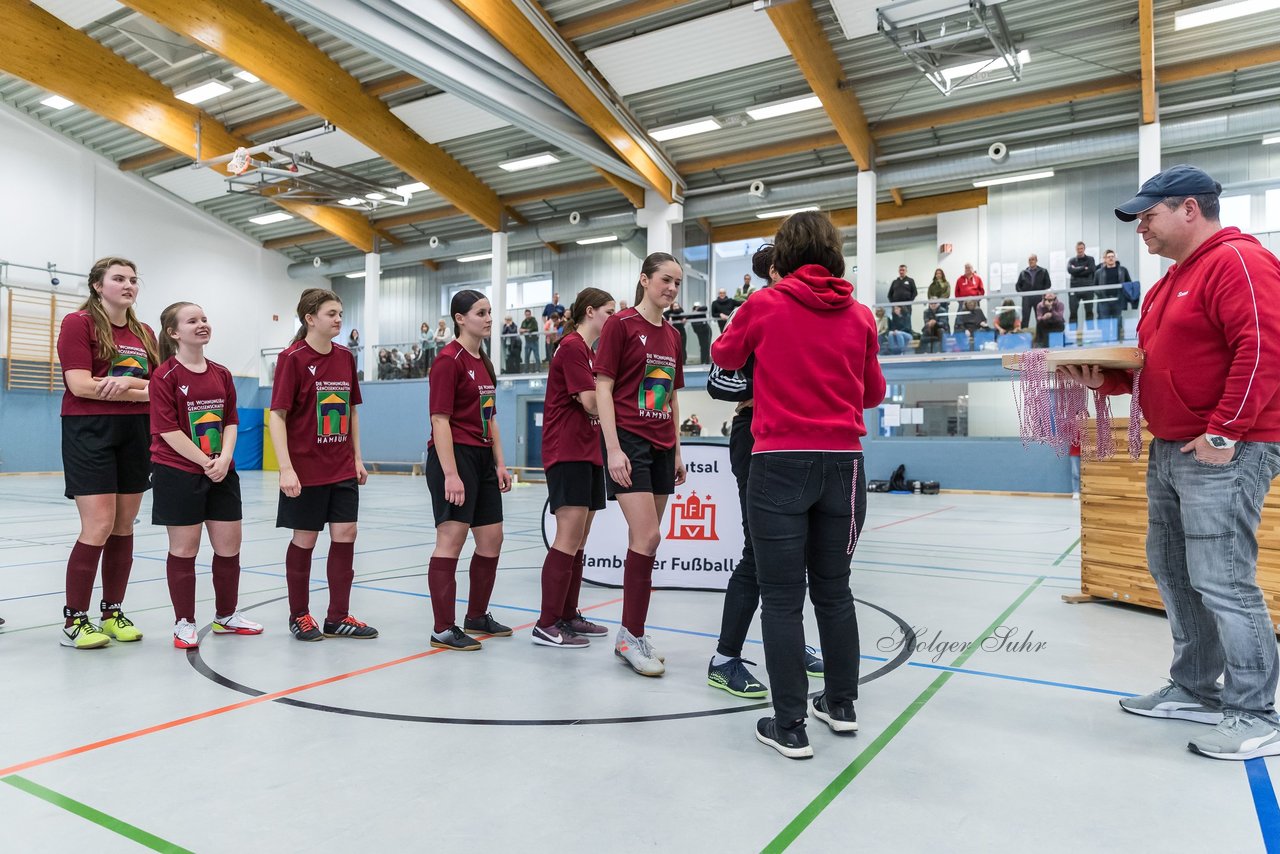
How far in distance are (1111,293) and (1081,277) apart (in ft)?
3.94

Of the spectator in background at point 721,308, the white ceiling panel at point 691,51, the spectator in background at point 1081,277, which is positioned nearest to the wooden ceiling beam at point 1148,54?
the spectator in background at point 1081,277

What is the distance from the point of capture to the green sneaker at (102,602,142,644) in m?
3.71

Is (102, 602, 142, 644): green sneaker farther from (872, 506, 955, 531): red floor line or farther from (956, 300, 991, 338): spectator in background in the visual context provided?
(956, 300, 991, 338): spectator in background

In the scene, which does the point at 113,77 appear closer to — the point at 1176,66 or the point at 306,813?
the point at 306,813

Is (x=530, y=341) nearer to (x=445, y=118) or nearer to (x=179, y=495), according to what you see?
(x=445, y=118)

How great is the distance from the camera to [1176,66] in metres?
14.5

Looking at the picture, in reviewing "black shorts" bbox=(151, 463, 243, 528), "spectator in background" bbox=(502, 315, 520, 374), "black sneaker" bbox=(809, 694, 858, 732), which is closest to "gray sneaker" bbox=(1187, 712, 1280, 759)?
"black sneaker" bbox=(809, 694, 858, 732)

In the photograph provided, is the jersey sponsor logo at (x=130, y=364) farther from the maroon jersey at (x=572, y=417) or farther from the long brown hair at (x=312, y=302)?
the maroon jersey at (x=572, y=417)

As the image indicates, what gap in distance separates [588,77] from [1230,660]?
1514 centimetres

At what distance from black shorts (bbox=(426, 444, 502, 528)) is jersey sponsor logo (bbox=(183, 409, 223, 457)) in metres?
1.00

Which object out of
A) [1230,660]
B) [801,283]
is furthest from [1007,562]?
[801,283]

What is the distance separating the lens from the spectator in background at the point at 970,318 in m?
15.7

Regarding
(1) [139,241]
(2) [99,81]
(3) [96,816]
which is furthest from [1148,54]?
(1) [139,241]

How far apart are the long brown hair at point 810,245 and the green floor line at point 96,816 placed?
2281 millimetres
